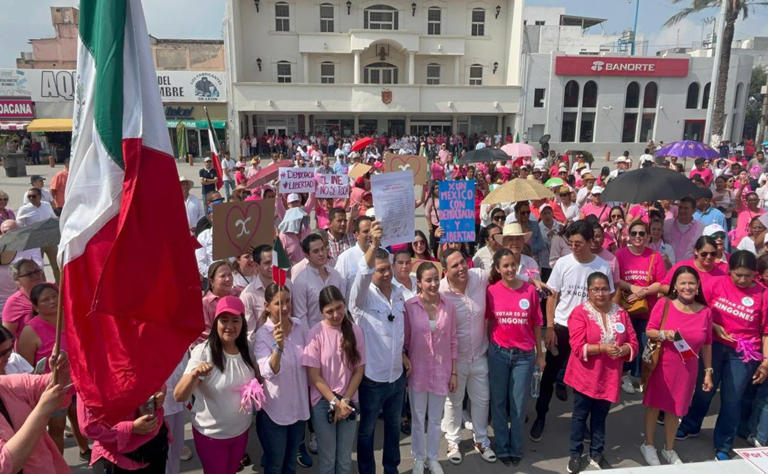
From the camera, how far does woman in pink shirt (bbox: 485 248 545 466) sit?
13.9 ft

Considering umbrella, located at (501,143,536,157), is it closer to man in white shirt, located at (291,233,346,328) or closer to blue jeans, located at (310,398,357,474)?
man in white shirt, located at (291,233,346,328)

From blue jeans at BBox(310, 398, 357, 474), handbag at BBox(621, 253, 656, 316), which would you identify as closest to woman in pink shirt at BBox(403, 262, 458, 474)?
blue jeans at BBox(310, 398, 357, 474)

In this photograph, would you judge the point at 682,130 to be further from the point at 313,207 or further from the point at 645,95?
the point at 313,207

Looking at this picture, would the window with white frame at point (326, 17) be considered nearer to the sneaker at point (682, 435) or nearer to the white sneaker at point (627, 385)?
the white sneaker at point (627, 385)

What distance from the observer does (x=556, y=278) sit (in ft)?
16.4

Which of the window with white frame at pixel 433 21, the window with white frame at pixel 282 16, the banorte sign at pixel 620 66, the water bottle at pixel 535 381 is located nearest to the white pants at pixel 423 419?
the water bottle at pixel 535 381

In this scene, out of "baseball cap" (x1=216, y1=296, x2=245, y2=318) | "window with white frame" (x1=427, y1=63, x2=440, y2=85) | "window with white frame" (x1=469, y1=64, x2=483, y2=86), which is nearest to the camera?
"baseball cap" (x1=216, y1=296, x2=245, y2=318)

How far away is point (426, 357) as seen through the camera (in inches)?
160

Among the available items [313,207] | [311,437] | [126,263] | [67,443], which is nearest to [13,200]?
[313,207]

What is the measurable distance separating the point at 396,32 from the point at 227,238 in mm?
33279

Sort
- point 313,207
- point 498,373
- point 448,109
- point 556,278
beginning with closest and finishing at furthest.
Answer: point 498,373
point 556,278
point 313,207
point 448,109

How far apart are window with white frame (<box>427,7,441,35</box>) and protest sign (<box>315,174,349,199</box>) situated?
105 feet

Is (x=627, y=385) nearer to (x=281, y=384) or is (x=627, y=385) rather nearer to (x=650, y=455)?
(x=650, y=455)

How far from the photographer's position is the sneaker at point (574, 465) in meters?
4.21
